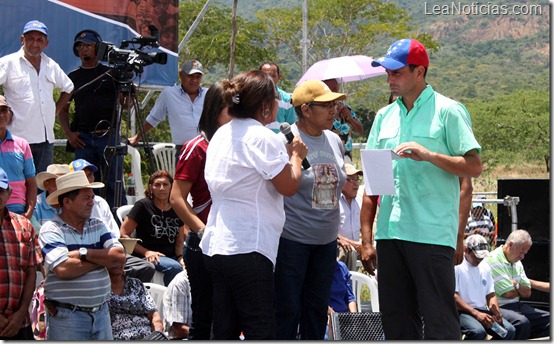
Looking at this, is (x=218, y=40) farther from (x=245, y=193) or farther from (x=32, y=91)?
(x=245, y=193)

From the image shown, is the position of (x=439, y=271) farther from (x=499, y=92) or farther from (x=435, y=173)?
(x=499, y=92)

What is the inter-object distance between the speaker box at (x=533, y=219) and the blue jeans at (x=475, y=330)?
2.78 ft

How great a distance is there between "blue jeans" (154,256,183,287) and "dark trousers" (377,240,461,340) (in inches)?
97.8

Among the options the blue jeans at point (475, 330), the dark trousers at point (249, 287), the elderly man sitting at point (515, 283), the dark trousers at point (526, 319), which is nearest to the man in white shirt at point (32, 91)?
the dark trousers at point (249, 287)

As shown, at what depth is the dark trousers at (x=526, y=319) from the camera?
8.11 meters

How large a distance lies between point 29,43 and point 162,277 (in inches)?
85.2

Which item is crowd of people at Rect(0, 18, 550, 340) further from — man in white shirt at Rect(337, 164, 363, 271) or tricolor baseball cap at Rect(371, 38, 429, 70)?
man in white shirt at Rect(337, 164, 363, 271)

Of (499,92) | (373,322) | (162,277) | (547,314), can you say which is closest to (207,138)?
(373,322)

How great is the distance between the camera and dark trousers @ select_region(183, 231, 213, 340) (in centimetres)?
493

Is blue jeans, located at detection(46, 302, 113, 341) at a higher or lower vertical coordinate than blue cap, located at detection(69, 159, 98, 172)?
lower

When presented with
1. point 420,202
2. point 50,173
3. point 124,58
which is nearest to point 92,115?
point 124,58

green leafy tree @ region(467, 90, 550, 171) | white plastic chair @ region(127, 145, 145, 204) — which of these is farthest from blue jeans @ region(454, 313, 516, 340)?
green leafy tree @ region(467, 90, 550, 171)

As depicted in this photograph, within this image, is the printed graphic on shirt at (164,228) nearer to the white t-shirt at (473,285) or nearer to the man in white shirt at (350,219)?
the man in white shirt at (350,219)

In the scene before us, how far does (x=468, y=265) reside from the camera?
26.1 ft
